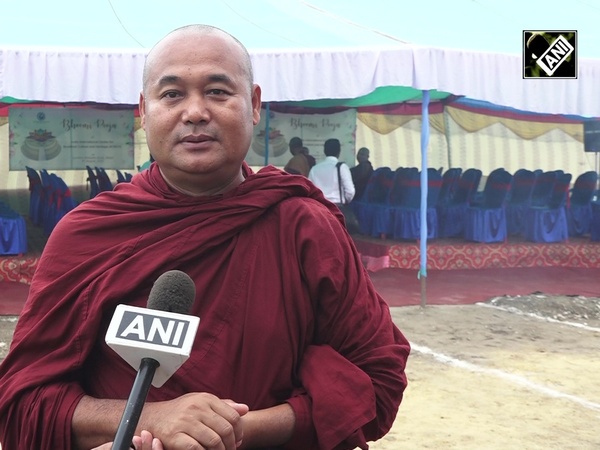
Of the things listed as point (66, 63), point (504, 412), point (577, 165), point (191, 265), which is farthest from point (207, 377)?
point (577, 165)

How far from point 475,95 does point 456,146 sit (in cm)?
907

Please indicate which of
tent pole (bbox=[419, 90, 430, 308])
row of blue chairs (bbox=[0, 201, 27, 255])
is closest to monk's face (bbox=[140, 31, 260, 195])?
tent pole (bbox=[419, 90, 430, 308])

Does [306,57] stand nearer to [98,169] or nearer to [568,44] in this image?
[568,44]

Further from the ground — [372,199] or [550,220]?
[372,199]

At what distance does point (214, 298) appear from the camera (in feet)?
5.32

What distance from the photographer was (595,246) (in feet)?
37.1

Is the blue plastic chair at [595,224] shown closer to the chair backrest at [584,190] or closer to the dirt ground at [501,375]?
the chair backrest at [584,190]

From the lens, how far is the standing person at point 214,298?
5.25 feet

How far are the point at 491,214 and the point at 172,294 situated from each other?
1017 cm

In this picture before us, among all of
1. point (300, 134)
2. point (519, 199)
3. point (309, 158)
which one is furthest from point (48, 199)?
point (519, 199)

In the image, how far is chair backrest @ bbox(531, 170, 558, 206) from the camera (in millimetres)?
11695

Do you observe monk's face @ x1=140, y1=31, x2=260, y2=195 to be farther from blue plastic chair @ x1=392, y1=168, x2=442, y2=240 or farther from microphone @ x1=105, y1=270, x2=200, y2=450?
blue plastic chair @ x1=392, y1=168, x2=442, y2=240

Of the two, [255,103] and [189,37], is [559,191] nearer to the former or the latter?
[255,103]

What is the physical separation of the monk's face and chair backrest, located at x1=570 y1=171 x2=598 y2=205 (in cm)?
1109
